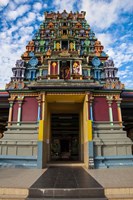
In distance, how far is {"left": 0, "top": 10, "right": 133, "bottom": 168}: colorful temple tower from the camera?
1141 centimetres

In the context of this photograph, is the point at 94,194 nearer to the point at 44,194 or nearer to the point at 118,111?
the point at 44,194

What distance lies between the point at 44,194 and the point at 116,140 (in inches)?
305

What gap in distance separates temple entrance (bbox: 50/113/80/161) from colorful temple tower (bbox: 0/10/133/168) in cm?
642

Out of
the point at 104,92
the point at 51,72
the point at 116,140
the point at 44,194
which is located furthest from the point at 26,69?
the point at 44,194

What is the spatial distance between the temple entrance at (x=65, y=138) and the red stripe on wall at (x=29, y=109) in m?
7.83

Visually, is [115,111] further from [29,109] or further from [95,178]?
[29,109]


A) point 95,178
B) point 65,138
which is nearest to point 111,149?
point 95,178

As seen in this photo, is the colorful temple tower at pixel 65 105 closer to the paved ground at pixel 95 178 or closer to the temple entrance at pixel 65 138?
the paved ground at pixel 95 178

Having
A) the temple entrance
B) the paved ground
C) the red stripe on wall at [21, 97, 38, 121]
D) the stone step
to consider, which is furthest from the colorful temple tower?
the temple entrance

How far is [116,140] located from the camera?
1186 centimetres

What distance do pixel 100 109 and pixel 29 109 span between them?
5861 mm

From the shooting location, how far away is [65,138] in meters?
26.9

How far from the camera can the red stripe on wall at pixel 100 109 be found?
13.0m

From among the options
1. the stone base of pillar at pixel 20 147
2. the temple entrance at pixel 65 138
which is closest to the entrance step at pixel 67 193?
the stone base of pillar at pixel 20 147
